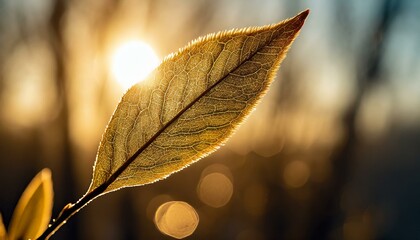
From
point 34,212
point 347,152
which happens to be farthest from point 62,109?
point 34,212

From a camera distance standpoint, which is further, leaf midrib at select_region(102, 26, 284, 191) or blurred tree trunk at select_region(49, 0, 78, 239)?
blurred tree trunk at select_region(49, 0, 78, 239)

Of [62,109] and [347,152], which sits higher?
[62,109]

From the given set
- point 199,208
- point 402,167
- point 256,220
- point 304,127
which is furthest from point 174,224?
point 402,167

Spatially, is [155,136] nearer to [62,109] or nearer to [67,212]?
[67,212]

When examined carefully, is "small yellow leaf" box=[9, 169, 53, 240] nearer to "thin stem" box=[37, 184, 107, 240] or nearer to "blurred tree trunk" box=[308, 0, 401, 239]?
"thin stem" box=[37, 184, 107, 240]

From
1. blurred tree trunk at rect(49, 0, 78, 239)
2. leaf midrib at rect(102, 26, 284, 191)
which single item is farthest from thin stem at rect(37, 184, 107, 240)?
blurred tree trunk at rect(49, 0, 78, 239)

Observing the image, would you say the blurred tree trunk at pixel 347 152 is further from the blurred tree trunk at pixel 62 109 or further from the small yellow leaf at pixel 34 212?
the small yellow leaf at pixel 34 212
